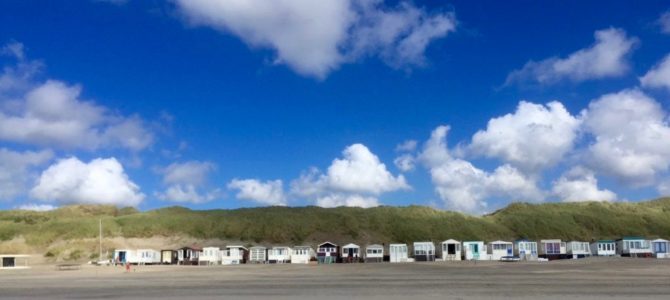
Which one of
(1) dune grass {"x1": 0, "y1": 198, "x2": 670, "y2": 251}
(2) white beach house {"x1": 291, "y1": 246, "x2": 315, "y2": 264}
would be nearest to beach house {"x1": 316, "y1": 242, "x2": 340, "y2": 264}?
(2) white beach house {"x1": 291, "y1": 246, "x2": 315, "y2": 264}

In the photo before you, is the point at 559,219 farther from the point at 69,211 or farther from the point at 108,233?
the point at 69,211

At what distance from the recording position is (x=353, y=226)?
12388 cm

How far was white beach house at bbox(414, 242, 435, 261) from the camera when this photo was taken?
8794 cm

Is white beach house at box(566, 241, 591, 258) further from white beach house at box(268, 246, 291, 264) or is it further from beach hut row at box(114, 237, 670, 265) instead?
white beach house at box(268, 246, 291, 264)

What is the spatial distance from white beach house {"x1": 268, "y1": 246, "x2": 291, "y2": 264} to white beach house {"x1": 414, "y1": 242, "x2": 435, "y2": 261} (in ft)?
58.5

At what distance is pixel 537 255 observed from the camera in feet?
295

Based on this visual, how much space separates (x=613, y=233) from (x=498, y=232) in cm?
2290

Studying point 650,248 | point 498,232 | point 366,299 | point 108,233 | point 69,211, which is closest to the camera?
point 366,299

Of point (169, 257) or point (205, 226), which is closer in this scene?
point (169, 257)

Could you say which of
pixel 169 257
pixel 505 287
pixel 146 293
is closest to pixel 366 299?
pixel 505 287

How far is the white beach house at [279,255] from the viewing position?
9006 centimetres

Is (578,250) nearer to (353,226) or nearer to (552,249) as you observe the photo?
(552,249)

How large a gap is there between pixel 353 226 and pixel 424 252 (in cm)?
3645

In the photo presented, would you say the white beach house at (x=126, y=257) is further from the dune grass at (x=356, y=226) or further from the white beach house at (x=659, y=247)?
the white beach house at (x=659, y=247)
